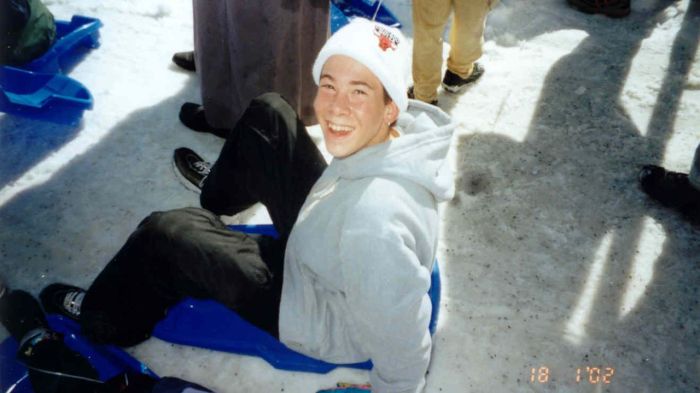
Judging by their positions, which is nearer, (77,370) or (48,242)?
(77,370)

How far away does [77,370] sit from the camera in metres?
1.56

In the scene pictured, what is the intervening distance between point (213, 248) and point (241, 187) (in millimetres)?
501

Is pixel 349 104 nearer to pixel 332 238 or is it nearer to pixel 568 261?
pixel 332 238

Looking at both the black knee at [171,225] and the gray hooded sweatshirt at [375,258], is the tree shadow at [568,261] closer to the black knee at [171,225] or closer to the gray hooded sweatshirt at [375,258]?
the gray hooded sweatshirt at [375,258]

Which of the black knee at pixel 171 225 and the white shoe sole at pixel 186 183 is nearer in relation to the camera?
the black knee at pixel 171 225

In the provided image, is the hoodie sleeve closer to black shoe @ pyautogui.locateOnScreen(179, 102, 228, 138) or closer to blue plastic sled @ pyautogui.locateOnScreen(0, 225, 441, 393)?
blue plastic sled @ pyautogui.locateOnScreen(0, 225, 441, 393)

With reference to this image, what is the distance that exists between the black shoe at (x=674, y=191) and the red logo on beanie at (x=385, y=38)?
6.10ft

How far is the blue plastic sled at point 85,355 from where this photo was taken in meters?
1.62

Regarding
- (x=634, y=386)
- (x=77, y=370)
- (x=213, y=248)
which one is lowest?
(x=634, y=386)

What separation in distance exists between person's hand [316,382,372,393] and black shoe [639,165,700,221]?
1.87 m

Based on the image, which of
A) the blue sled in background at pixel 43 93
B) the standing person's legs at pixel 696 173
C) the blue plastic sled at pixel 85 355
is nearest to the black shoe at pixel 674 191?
the standing person's legs at pixel 696 173

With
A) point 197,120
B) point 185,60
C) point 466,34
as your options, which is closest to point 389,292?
point 197,120

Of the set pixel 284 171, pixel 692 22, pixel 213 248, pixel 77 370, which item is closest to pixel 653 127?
pixel 692 22

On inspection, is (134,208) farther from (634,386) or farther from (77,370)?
(634,386)
